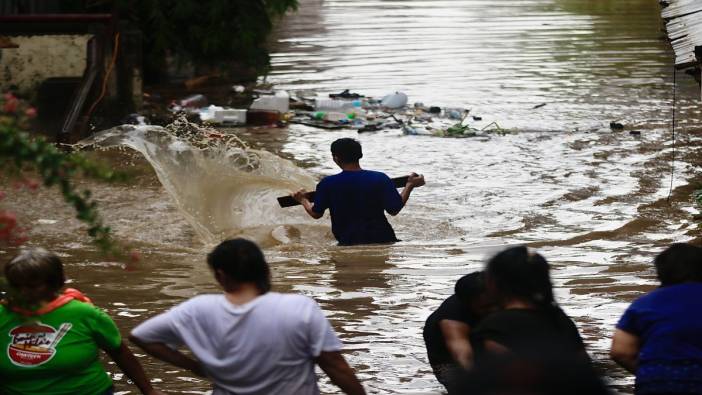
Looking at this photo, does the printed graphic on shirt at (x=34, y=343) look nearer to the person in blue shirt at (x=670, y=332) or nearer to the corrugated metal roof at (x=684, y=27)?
the person in blue shirt at (x=670, y=332)

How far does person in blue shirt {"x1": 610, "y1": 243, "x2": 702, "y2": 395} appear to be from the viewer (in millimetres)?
4762

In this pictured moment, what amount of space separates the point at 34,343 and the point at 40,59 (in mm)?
15072

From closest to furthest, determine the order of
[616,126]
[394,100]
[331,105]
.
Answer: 1. [616,126]
2. [331,105]
3. [394,100]

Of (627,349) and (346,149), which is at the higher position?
(627,349)

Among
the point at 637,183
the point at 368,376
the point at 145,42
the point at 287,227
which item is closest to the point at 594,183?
the point at 637,183

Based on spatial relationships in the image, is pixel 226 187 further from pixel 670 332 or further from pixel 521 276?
pixel 521 276

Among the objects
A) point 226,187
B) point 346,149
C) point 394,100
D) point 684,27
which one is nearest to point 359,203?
point 346,149

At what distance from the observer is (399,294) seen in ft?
30.8

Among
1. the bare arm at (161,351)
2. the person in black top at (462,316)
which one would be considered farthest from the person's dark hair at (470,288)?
the bare arm at (161,351)

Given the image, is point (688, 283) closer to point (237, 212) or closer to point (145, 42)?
point (237, 212)

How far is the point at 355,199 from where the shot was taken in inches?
393

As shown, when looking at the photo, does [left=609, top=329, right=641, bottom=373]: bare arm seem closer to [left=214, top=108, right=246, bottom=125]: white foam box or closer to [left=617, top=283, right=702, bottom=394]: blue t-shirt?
[left=617, top=283, right=702, bottom=394]: blue t-shirt

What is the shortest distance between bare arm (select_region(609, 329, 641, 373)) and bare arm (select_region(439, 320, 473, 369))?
0.56m

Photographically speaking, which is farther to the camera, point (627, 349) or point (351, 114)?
point (351, 114)
